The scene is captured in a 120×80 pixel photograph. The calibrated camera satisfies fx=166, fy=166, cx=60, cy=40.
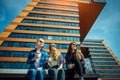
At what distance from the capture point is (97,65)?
91188 millimetres

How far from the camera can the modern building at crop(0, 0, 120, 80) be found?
146 ft

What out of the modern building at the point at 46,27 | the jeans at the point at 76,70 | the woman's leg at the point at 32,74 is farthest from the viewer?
the modern building at the point at 46,27

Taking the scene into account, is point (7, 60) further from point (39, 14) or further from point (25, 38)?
point (39, 14)

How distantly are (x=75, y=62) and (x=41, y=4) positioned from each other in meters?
49.3

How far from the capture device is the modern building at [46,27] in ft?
146

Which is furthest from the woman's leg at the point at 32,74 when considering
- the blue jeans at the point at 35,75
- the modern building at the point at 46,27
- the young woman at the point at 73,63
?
the modern building at the point at 46,27

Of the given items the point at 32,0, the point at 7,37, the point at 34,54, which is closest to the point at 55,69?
the point at 34,54

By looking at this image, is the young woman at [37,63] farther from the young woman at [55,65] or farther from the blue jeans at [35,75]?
the young woman at [55,65]

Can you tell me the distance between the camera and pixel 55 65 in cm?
555

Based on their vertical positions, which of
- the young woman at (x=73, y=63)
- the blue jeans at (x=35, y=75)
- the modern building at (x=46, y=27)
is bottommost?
the blue jeans at (x=35, y=75)

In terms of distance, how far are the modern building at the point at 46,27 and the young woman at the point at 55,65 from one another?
38992mm

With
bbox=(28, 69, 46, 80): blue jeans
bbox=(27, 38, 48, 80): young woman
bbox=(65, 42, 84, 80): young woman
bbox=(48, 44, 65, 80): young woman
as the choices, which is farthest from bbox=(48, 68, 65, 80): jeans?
bbox=(65, 42, 84, 80): young woman

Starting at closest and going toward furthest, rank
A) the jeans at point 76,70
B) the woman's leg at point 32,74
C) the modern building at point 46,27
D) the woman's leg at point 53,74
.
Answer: the woman's leg at point 32,74
the woman's leg at point 53,74
the jeans at point 76,70
the modern building at point 46,27

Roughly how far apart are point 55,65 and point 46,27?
150ft
